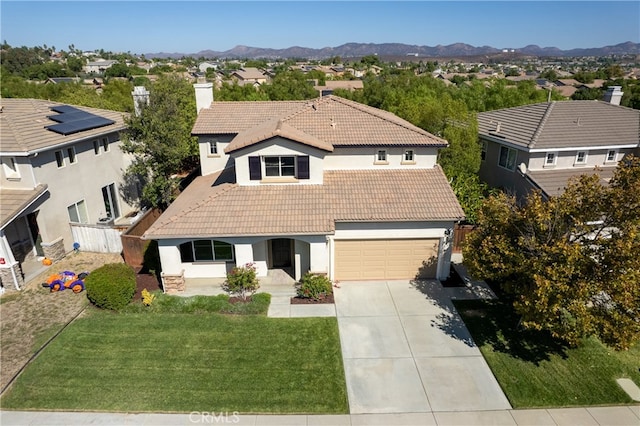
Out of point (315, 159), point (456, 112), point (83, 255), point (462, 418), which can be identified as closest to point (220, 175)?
point (315, 159)

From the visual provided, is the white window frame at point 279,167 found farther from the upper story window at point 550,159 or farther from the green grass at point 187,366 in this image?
the upper story window at point 550,159

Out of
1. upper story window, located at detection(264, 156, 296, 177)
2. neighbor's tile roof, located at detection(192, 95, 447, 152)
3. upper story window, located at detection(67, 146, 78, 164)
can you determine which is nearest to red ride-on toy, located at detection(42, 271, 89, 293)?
upper story window, located at detection(67, 146, 78, 164)

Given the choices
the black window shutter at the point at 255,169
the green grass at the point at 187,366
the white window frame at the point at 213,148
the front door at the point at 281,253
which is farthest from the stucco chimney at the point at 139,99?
the green grass at the point at 187,366

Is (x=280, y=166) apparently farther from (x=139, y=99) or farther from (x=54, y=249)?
(x=54, y=249)

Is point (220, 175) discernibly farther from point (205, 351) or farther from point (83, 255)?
point (205, 351)

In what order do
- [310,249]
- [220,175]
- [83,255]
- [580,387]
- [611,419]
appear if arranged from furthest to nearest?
1. [220,175]
2. [83,255]
3. [310,249]
4. [580,387]
5. [611,419]

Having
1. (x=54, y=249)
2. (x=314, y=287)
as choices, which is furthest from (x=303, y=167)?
(x=54, y=249)
